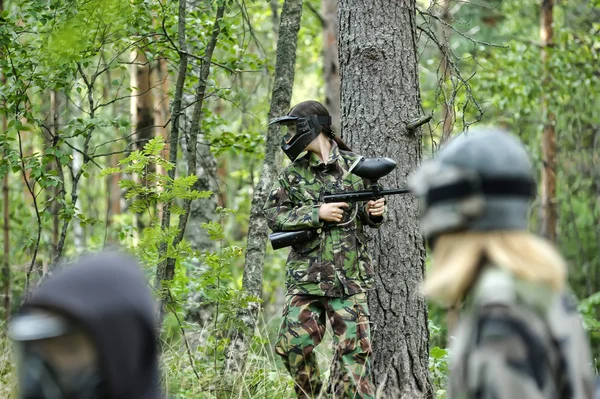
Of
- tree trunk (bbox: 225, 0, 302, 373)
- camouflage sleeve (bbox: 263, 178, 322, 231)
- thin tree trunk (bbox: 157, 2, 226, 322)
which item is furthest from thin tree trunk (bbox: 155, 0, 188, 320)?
camouflage sleeve (bbox: 263, 178, 322, 231)

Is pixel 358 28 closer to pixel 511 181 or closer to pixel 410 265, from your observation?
pixel 410 265

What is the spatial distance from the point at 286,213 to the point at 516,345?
3.50 m

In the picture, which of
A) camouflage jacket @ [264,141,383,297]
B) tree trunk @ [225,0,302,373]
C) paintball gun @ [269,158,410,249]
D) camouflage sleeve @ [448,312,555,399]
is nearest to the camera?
camouflage sleeve @ [448,312,555,399]

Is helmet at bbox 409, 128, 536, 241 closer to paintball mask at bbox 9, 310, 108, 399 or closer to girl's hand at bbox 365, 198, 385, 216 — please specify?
paintball mask at bbox 9, 310, 108, 399

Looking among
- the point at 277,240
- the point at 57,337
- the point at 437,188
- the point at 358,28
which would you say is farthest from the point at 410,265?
the point at 57,337

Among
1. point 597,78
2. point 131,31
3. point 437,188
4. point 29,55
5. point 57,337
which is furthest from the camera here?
point 597,78

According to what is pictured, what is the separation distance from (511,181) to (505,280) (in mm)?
276

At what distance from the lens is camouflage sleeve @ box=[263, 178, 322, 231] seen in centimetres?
515

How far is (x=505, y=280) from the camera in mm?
1933

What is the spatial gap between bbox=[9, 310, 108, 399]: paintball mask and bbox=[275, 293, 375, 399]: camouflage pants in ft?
10.6

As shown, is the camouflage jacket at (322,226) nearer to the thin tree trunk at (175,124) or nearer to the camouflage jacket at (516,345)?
the thin tree trunk at (175,124)

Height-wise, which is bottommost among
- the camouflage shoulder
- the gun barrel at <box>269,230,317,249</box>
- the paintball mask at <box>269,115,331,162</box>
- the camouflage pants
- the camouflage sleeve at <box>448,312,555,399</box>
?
the camouflage pants

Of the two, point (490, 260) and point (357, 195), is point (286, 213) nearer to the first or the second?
point (357, 195)

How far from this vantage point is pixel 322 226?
523cm
